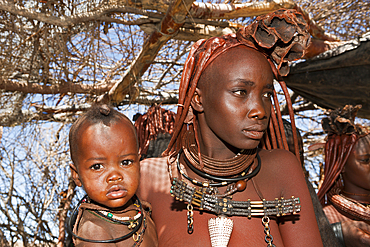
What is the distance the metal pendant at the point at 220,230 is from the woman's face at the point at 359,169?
2251 millimetres

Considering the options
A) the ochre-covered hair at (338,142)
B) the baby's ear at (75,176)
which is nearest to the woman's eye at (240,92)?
the baby's ear at (75,176)

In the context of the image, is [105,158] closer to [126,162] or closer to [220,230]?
[126,162]

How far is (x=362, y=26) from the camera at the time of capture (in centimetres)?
507

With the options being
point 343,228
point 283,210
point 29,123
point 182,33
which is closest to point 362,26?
point 182,33

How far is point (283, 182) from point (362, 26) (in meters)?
4.34

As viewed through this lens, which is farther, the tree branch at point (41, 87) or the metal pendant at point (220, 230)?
the tree branch at point (41, 87)

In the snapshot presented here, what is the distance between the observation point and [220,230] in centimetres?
148

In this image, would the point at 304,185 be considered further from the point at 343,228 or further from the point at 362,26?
the point at 362,26

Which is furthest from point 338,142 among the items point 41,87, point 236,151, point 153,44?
point 41,87

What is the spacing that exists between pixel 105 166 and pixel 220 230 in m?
0.54

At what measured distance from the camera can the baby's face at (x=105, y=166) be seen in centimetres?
146

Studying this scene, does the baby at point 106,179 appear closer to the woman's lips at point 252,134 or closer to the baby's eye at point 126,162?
the baby's eye at point 126,162

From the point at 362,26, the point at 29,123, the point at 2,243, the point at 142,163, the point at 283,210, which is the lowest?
the point at 283,210

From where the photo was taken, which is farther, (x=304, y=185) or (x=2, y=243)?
(x=2, y=243)
